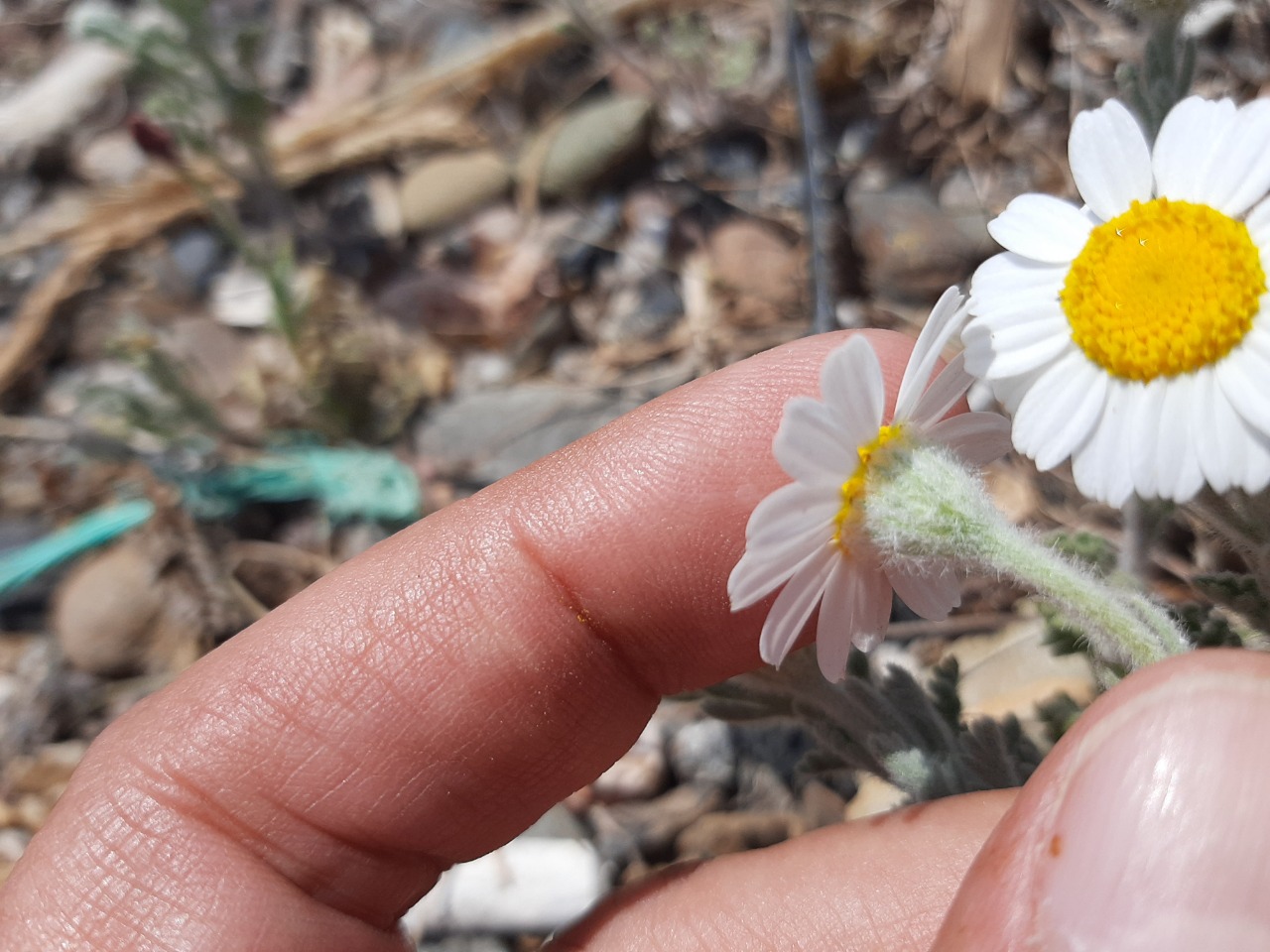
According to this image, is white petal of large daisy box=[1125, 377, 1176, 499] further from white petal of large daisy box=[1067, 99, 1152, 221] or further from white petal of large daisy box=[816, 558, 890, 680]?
white petal of large daisy box=[816, 558, 890, 680]

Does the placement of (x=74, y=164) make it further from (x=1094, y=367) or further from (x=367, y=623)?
(x=1094, y=367)

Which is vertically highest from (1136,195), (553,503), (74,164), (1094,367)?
(74,164)

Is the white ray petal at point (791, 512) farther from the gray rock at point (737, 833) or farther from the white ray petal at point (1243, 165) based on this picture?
the gray rock at point (737, 833)

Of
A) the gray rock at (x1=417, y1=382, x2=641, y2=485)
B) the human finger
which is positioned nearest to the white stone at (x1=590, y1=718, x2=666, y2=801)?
the human finger

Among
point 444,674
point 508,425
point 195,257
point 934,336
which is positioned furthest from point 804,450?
point 195,257

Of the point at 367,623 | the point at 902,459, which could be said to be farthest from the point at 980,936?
the point at 367,623

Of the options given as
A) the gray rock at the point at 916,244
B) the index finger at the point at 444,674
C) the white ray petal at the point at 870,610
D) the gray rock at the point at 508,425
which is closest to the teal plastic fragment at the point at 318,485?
the gray rock at the point at 508,425
